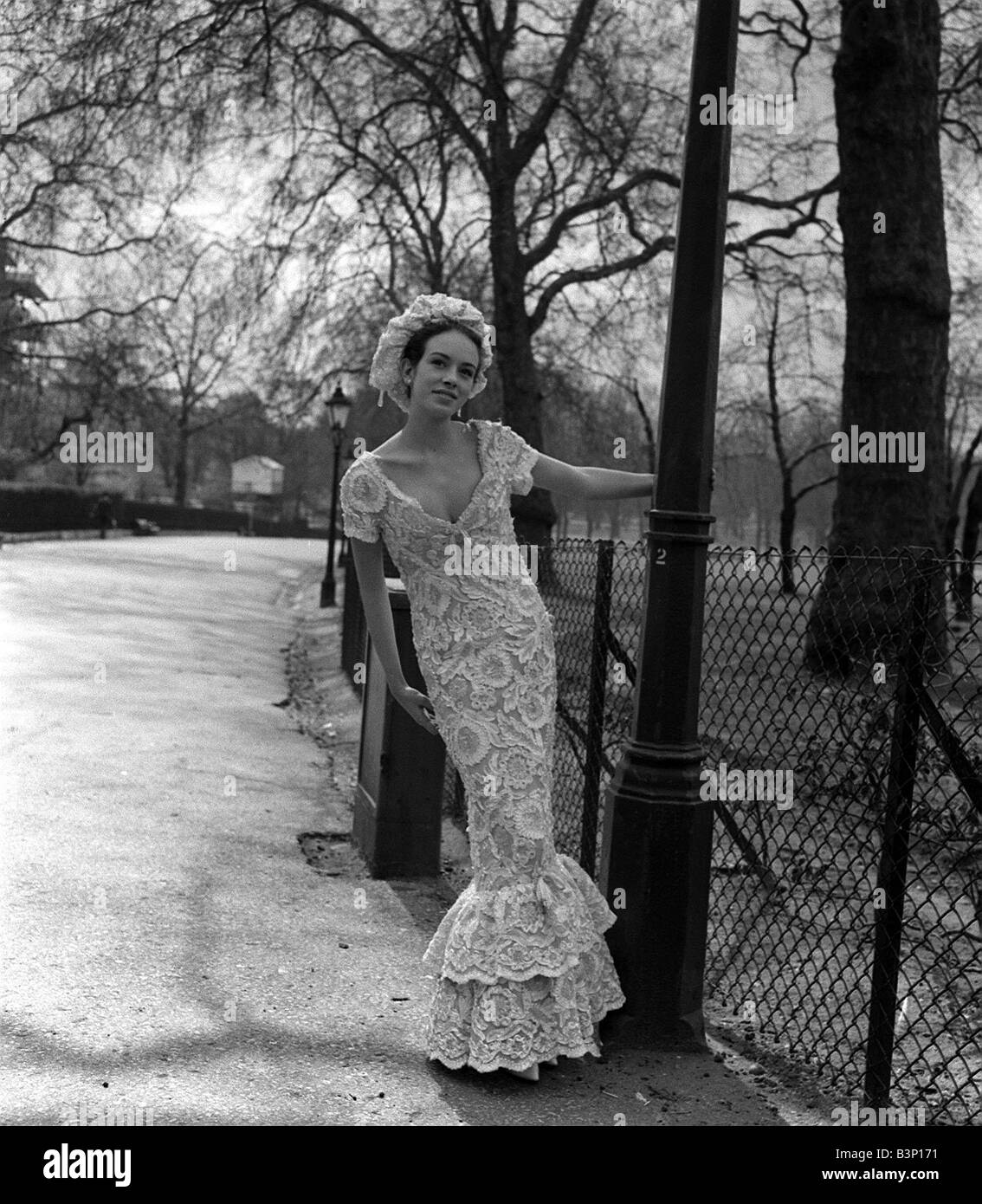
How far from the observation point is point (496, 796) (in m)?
3.75

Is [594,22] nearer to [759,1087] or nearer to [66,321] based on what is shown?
[759,1087]

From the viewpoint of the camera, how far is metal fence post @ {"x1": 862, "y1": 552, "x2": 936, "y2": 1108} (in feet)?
11.1

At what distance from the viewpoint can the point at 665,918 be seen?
3.84 m

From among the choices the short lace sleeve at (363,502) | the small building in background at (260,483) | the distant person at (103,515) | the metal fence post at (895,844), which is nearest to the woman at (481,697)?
the short lace sleeve at (363,502)

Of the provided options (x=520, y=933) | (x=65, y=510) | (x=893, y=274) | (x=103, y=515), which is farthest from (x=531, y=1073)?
(x=65, y=510)

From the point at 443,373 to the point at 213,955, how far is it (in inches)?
88.6

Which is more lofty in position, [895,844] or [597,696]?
[597,696]

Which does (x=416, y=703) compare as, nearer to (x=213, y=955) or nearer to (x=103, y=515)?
(x=213, y=955)

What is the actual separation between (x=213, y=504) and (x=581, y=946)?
9137cm

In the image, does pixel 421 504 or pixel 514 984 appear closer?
pixel 514 984

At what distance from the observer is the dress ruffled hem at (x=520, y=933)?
367cm

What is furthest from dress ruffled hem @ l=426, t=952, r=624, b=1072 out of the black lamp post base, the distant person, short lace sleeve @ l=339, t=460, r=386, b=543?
the distant person

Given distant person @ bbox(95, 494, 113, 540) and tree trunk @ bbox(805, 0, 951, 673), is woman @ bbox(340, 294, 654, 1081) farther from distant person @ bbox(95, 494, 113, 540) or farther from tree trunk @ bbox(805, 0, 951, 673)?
distant person @ bbox(95, 494, 113, 540)
